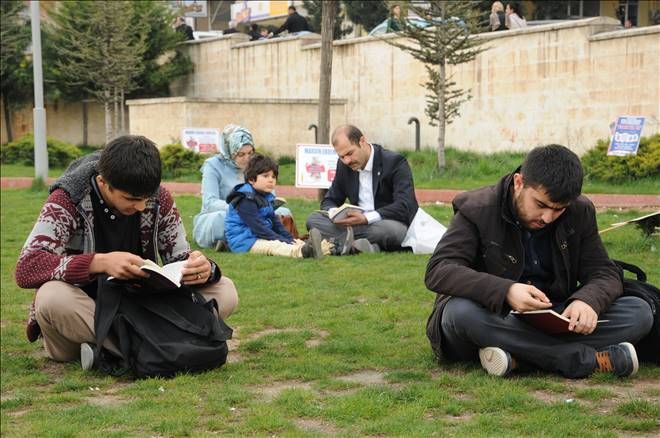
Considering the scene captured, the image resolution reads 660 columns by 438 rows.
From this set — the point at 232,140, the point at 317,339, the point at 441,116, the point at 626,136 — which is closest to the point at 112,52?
the point at 441,116

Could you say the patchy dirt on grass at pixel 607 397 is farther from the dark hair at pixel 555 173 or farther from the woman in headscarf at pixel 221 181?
the woman in headscarf at pixel 221 181

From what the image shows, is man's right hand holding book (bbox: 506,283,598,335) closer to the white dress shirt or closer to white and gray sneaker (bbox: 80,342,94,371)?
white and gray sneaker (bbox: 80,342,94,371)

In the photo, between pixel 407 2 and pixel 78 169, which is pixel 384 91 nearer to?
pixel 407 2

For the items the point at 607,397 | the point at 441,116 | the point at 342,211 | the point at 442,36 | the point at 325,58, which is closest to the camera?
the point at 607,397

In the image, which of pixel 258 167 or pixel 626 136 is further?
pixel 626 136

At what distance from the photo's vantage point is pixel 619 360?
18.7 feet

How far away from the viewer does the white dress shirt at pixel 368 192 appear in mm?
10711

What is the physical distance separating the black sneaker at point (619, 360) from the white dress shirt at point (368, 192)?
5108 mm

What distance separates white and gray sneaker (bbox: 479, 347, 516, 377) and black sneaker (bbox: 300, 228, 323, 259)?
4918mm

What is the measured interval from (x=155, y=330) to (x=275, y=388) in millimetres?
736

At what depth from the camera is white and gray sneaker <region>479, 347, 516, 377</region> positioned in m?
5.72

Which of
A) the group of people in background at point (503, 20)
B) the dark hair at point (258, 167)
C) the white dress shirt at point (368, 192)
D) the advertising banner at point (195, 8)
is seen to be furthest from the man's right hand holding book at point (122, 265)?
the advertising banner at point (195, 8)

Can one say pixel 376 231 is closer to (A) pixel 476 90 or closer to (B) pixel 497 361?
(B) pixel 497 361

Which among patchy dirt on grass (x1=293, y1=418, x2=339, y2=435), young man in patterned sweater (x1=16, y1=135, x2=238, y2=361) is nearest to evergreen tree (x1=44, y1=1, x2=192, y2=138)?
young man in patterned sweater (x1=16, y1=135, x2=238, y2=361)
